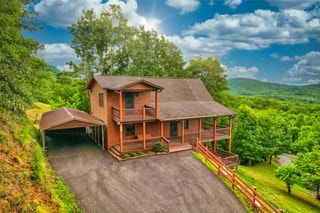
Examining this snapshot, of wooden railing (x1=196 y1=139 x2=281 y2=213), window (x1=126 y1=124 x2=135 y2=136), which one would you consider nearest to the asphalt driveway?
wooden railing (x1=196 y1=139 x2=281 y2=213)

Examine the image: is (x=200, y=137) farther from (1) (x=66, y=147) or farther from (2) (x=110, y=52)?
(2) (x=110, y=52)

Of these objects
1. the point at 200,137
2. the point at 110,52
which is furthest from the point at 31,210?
the point at 110,52

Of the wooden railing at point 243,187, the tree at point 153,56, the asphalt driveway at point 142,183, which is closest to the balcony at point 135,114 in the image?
the asphalt driveway at point 142,183

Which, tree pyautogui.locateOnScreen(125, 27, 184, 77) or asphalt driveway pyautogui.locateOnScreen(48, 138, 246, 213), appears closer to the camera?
asphalt driveway pyautogui.locateOnScreen(48, 138, 246, 213)

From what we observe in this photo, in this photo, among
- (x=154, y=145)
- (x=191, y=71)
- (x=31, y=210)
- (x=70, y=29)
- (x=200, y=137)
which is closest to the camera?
(x=31, y=210)

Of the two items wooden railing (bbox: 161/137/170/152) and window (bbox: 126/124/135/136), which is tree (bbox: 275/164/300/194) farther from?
window (bbox: 126/124/135/136)

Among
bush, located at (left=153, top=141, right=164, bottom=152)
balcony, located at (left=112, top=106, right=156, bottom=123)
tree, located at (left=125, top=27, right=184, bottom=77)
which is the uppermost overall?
tree, located at (left=125, top=27, right=184, bottom=77)
